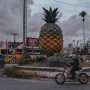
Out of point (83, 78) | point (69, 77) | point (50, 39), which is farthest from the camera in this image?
point (50, 39)

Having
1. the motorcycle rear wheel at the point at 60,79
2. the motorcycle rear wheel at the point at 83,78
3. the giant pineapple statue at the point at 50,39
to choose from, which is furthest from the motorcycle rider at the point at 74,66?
the giant pineapple statue at the point at 50,39

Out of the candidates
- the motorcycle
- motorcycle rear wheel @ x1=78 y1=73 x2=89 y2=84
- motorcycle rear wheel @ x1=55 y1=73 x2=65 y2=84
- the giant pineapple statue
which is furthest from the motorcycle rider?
the giant pineapple statue

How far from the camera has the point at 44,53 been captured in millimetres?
41156

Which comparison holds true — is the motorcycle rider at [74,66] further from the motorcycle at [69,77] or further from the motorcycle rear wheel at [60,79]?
the motorcycle rear wheel at [60,79]

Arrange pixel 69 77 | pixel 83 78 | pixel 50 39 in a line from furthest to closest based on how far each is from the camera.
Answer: pixel 50 39 < pixel 69 77 < pixel 83 78

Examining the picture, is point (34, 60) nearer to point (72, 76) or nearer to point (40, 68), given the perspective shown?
point (40, 68)

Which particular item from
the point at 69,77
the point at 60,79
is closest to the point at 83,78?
the point at 69,77

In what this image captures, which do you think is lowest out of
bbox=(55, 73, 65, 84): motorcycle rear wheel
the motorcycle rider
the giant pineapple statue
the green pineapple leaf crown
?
bbox=(55, 73, 65, 84): motorcycle rear wheel

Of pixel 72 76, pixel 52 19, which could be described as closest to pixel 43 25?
pixel 52 19

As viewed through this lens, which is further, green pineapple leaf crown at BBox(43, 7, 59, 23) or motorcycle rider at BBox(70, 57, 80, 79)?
green pineapple leaf crown at BBox(43, 7, 59, 23)

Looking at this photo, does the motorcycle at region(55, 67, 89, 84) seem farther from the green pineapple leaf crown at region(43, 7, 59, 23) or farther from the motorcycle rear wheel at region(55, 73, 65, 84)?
the green pineapple leaf crown at region(43, 7, 59, 23)

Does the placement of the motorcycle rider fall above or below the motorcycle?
above

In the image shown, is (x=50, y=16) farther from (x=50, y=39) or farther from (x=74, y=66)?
(x=74, y=66)

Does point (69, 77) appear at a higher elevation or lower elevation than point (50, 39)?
lower
